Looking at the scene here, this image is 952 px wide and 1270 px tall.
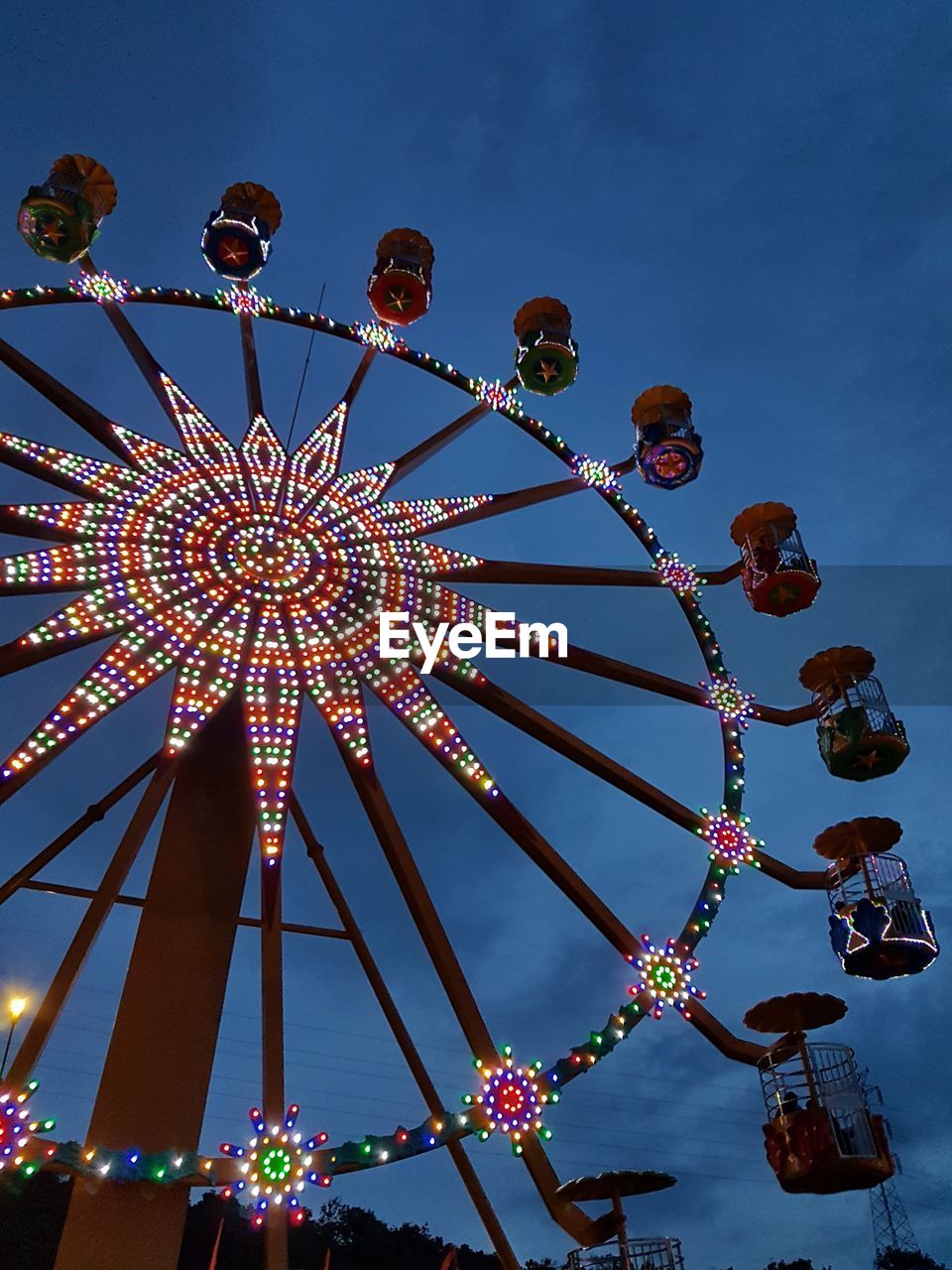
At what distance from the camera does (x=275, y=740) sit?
9297mm

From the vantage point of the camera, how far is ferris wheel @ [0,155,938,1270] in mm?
8195

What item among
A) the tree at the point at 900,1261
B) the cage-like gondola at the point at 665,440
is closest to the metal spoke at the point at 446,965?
the cage-like gondola at the point at 665,440

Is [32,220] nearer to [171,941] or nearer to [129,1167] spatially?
[171,941]

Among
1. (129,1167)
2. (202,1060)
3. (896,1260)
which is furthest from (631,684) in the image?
(896,1260)

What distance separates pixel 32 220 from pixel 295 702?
6569 millimetres

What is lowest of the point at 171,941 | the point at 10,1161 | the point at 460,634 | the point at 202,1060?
the point at 10,1161

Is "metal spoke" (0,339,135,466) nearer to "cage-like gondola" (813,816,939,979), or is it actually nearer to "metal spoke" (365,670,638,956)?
"metal spoke" (365,670,638,956)

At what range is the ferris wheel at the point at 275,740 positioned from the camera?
8195mm

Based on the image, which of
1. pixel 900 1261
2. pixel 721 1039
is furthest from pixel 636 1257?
pixel 900 1261

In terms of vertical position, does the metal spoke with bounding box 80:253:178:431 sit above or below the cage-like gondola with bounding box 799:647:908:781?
above

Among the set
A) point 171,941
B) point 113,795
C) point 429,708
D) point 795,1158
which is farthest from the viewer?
point 113,795

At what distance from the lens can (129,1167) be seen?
7.39 meters

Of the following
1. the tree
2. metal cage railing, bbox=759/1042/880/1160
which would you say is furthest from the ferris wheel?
the tree

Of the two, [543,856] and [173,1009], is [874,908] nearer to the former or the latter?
[543,856]
